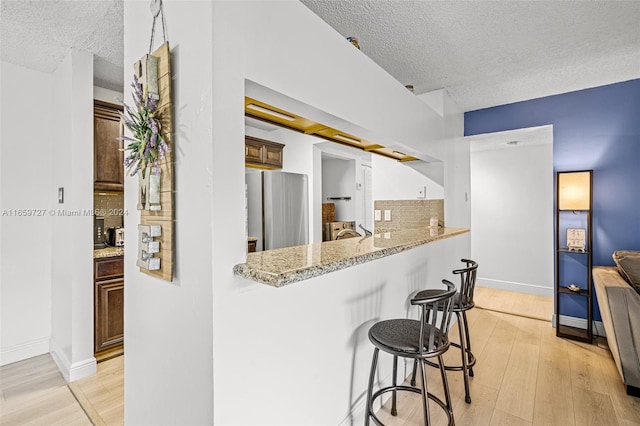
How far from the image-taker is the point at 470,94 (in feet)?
11.6

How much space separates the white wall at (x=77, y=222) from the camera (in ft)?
8.20

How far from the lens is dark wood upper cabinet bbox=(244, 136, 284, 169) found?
4.02 metres

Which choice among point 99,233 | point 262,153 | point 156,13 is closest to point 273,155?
point 262,153

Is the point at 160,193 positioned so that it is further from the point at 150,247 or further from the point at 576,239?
the point at 576,239

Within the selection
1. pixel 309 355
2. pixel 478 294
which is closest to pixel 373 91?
pixel 309 355

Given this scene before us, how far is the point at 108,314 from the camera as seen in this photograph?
282 centimetres

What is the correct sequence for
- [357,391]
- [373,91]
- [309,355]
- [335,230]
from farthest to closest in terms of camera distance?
[335,230] < [373,91] < [357,391] < [309,355]

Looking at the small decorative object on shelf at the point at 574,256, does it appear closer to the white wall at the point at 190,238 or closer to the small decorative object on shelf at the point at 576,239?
the small decorative object on shelf at the point at 576,239

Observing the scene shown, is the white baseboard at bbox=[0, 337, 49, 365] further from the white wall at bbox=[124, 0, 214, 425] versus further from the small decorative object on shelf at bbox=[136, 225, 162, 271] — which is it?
the small decorative object on shelf at bbox=[136, 225, 162, 271]

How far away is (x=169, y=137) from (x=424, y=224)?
2.88 metres

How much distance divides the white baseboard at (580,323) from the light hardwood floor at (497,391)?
0.29 meters

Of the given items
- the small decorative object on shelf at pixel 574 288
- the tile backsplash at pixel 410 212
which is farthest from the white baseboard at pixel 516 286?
the tile backsplash at pixel 410 212

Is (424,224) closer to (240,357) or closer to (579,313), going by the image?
(579,313)

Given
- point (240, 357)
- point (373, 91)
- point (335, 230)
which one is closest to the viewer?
point (240, 357)
